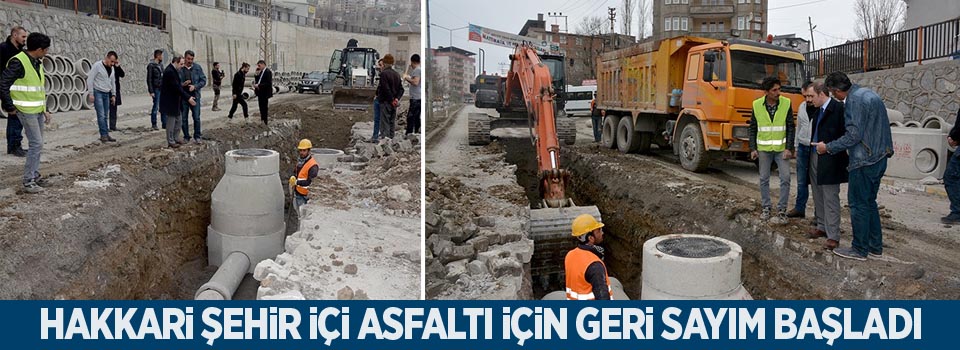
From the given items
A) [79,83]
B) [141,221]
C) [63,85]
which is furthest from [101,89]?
[79,83]

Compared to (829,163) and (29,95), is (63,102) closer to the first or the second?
(29,95)

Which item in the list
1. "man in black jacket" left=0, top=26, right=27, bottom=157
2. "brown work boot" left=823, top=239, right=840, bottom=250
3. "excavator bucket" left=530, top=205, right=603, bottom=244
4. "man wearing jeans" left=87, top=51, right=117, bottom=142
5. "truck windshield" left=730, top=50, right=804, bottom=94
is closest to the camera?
"brown work boot" left=823, top=239, right=840, bottom=250

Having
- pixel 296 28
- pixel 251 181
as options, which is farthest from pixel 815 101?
pixel 296 28

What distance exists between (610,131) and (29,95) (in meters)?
12.4

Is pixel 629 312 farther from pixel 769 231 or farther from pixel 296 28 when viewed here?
pixel 296 28

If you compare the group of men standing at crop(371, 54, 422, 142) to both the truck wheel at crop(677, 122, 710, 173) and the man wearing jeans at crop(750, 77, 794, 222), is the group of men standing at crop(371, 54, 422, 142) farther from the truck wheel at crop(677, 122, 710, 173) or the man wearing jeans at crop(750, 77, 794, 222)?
the man wearing jeans at crop(750, 77, 794, 222)

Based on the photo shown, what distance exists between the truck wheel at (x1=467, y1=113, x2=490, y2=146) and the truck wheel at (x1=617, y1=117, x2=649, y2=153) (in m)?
3.41

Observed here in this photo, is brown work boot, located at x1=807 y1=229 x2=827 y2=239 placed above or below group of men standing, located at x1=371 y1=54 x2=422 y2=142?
below

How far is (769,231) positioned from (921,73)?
9698 millimetres

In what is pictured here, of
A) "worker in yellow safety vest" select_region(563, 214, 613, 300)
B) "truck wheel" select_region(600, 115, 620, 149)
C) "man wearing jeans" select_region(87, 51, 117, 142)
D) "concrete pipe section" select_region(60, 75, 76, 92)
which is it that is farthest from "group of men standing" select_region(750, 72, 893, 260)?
"concrete pipe section" select_region(60, 75, 76, 92)

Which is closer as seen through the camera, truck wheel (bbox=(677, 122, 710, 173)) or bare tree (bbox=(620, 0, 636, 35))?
truck wheel (bbox=(677, 122, 710, 173))

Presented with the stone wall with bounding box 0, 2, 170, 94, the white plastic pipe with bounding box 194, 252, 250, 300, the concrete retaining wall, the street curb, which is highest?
the concrete retaining wall

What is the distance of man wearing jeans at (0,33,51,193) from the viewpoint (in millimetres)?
7078

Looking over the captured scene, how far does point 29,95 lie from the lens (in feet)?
23.5
